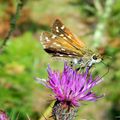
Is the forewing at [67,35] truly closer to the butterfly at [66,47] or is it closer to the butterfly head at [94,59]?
the butterfly at [66,47]

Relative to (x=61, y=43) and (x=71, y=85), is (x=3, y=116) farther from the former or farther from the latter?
(x=61, y=43)

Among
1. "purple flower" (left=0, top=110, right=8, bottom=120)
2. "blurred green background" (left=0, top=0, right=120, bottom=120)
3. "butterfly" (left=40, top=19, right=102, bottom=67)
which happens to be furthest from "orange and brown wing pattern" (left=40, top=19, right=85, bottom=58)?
"purple flower" (left=0, top=110, right=8, bottom=120)

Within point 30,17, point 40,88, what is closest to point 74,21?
point 30,17

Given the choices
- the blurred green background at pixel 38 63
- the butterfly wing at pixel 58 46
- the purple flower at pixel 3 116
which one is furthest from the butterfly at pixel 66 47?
the purple flower at pixel 3 116

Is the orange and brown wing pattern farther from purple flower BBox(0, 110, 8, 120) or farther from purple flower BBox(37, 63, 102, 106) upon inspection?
purple flower BBox(0, 110, 8, 120)

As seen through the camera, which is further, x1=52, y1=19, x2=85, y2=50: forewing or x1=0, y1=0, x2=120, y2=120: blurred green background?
x1=0, y1=0, x2=120, y2=120: blurred green background

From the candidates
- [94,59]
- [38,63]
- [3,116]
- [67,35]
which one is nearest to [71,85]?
[94,59]
